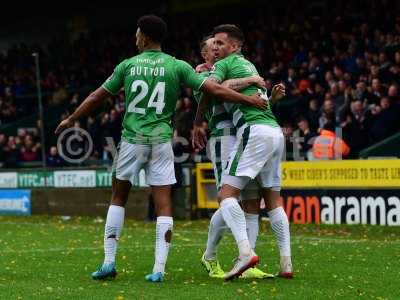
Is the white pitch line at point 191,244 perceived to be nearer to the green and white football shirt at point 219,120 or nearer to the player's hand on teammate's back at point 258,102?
the green and white football shirt at point 219,120

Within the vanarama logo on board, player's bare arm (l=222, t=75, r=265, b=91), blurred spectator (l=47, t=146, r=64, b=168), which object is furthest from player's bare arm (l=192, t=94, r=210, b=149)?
blurred spectator (l=47, t=146, r=64, b=168)

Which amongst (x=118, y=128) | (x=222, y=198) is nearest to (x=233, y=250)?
(x=222, y=198)

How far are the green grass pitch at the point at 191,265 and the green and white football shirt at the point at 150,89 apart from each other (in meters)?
1.37

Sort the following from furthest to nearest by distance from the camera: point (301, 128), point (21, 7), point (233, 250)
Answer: point (21, 7) < point (301, 128) < point (233, 250)

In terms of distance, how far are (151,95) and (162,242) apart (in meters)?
1.34

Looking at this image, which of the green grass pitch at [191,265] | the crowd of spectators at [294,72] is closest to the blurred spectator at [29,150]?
the crowd of spectators at [294,72]

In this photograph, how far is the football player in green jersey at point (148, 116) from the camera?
9523 mm

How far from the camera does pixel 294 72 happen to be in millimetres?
24219

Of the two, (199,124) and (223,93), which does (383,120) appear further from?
(223,93)

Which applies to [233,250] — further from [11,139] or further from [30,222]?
[11,139]

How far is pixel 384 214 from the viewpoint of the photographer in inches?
691

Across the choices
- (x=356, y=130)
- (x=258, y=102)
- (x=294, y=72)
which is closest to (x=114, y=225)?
(x=258, y=102)

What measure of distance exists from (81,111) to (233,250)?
165 inches

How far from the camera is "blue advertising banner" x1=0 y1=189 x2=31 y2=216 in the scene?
2427 centimetres
